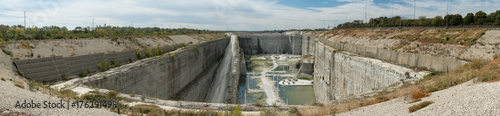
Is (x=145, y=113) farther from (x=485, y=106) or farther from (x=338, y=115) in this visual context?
(x=485, y=106)

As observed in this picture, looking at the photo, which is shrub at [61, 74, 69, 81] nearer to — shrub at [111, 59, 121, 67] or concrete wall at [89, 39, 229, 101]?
concrete wall at [89, 39, 229, 101]

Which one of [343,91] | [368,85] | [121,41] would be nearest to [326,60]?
[343,91]

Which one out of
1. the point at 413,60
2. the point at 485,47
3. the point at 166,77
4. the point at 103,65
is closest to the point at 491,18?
the point at 485,47

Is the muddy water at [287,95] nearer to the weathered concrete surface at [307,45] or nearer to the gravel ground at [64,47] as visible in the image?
the gravel ground at [64,47]

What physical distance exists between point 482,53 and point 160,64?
17720 mm

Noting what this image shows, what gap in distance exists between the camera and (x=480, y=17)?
2120 cm

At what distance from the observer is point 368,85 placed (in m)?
15.3

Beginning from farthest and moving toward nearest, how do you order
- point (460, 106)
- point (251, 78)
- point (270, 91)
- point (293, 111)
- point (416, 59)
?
point (251, 78)
point (270, 91)
point (416, 59)
point (293, 111)
point (460, 106)

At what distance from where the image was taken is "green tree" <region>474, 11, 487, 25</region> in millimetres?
20609

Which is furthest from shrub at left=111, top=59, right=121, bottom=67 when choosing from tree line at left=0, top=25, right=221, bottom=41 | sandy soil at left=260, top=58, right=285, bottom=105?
sandy soil at left=260, top=58, right=285, bottom=105

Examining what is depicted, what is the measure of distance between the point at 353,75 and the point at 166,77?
12.9 metres

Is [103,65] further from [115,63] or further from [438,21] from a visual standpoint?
[438,21]

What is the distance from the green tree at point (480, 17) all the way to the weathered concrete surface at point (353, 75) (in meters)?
10.6

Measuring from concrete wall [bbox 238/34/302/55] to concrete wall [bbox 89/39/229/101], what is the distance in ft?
135
